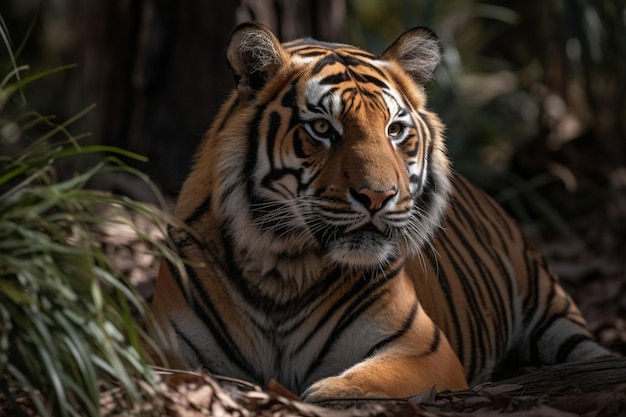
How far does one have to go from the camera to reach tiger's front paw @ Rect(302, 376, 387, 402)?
11.3 feet

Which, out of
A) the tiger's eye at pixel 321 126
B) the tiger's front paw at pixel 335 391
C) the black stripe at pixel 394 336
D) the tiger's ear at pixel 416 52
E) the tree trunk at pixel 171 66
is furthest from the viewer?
the tree trunk at pixel 171 66

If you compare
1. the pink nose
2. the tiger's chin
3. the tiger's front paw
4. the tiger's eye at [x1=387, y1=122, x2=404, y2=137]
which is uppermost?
the tiger's eye at [x1=387, y1=122, x2=404, y2=137]

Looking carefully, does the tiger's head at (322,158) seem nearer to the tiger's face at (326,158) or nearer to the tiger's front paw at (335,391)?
the tiger's face at (326,158)

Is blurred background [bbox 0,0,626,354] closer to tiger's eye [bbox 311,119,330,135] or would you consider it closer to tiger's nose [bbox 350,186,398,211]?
tiger's eye [bbox 311,119,330,135]

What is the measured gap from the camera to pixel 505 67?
11.8 metres

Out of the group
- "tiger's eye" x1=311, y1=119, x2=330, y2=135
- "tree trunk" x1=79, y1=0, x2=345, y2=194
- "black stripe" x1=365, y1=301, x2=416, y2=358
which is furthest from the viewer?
"tree trunk" x1=79, y1=0, x2=345, y2=194

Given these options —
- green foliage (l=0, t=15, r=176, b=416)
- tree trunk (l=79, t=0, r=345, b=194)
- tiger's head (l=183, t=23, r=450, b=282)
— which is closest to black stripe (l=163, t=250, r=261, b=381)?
tiger's head (l=183, t=23, r=450, b=282)

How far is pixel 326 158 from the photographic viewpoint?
3648 millimetres

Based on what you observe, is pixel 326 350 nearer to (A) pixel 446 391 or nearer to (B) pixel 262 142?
(A) pixel 446 391

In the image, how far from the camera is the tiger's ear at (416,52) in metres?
4.10

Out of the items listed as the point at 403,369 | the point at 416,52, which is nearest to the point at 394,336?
the point at 403,369

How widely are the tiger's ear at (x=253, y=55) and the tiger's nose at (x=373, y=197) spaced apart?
0.66 metres

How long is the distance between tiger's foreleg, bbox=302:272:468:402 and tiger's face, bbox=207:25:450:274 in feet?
0.91

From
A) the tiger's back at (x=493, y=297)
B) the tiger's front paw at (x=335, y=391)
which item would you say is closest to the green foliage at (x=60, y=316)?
the tiger's front paw at (x=335, y=391)
